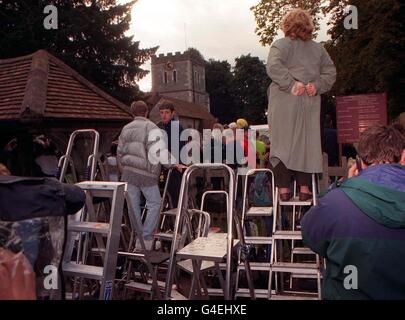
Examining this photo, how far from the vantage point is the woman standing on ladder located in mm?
4359

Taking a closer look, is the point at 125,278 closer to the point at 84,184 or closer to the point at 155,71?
the point at 84,184

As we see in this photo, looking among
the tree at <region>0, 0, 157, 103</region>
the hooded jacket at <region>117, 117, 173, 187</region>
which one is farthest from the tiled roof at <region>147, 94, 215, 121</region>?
the hooded jacket at <region>117, 117, 173, 187</region>

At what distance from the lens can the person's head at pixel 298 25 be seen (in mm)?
4418

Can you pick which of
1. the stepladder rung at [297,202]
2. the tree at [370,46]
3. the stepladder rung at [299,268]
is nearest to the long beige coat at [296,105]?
the stepladder rung at [297,202]

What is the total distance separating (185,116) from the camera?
2389 inches

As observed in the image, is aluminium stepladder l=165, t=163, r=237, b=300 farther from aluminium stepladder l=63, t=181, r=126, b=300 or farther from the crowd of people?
the crowd of people

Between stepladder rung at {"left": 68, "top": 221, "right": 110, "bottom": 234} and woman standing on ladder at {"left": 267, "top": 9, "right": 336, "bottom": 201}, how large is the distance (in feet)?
6.27

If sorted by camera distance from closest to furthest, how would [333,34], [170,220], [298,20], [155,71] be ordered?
[298,20]
[170,220]
[333,34]
[155,71]

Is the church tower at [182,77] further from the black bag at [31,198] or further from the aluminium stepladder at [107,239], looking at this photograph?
the black bag at [31,198]

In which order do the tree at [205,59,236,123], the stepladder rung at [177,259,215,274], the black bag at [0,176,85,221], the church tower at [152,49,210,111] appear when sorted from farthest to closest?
the church tower at [152,49,210,111] < the tree at [205,59,236,123] < the stepladder rung at [177,259,215,274] < the black bag at [0,176,85,221]

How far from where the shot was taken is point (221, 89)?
275ft

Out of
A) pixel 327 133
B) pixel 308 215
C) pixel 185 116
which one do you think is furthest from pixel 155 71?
pixel 308 215

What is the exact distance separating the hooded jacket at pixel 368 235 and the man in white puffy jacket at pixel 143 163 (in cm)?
321

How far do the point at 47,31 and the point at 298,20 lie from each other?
1645 cm
